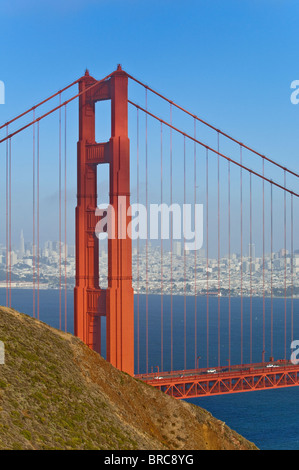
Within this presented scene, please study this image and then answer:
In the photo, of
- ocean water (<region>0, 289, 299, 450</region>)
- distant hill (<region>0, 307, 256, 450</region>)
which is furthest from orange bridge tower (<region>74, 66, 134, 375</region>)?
distant hill (<region>0, 307, 256, 450</region>)

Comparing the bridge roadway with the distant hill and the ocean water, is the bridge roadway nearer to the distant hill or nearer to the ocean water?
the ocean water

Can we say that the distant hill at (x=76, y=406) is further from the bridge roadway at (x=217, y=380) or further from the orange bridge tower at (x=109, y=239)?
the bridge roadway at (x=217, y=380)

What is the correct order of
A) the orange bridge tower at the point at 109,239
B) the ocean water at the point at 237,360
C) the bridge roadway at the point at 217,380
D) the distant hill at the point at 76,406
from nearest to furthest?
the distant hill at the point at 76,406 < the orange bridge tower at the point at 109,239 < the bridge roadway at the point at 217,380 < the ocean water at the point at 237,360

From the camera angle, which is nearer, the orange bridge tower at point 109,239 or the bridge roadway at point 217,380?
the orange bridge tower at point 109,239

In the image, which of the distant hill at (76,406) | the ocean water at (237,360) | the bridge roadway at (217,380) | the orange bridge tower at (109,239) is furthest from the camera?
the ocean water at (237,360)

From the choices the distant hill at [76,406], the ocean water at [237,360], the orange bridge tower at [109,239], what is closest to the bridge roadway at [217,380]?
the orange bridge tower at [109,239]

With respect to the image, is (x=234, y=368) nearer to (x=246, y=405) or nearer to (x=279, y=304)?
(x=246, y=405)
